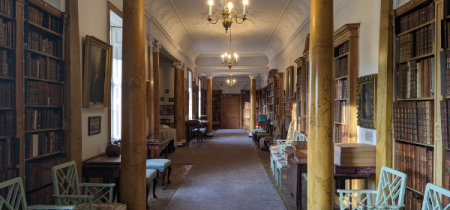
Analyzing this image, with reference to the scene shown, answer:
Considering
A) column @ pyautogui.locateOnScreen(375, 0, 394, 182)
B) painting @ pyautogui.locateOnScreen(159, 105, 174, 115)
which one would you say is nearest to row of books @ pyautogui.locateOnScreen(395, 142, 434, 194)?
column @ pyautogui.locateOnScreen(375, 0, 394, 182)

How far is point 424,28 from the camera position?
105 inches

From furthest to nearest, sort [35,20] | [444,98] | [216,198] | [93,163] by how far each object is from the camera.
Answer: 1. [216,198]
2. [93,163]
3. [35,20]
4. [444,98]

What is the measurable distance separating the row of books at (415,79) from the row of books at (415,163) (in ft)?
1.79

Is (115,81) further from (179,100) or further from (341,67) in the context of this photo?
(179,100)

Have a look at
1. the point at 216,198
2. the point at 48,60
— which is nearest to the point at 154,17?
the point at 48,60

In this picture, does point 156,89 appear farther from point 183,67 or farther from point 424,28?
point 424,28

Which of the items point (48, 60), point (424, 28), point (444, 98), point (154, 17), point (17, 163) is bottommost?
point (17, 163)

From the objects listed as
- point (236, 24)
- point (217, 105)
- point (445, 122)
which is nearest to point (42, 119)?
point (445, 122)

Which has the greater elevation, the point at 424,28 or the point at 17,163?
the point at 424,28

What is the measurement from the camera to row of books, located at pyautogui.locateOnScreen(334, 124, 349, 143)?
4.34m

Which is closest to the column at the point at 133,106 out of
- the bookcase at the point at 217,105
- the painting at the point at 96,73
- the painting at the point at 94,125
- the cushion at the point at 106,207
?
the cushion at the point at 106,207

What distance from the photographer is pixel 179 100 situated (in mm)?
10422

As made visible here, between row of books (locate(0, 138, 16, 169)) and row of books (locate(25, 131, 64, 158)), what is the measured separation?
259 mm

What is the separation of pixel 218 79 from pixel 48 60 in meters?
17.1
